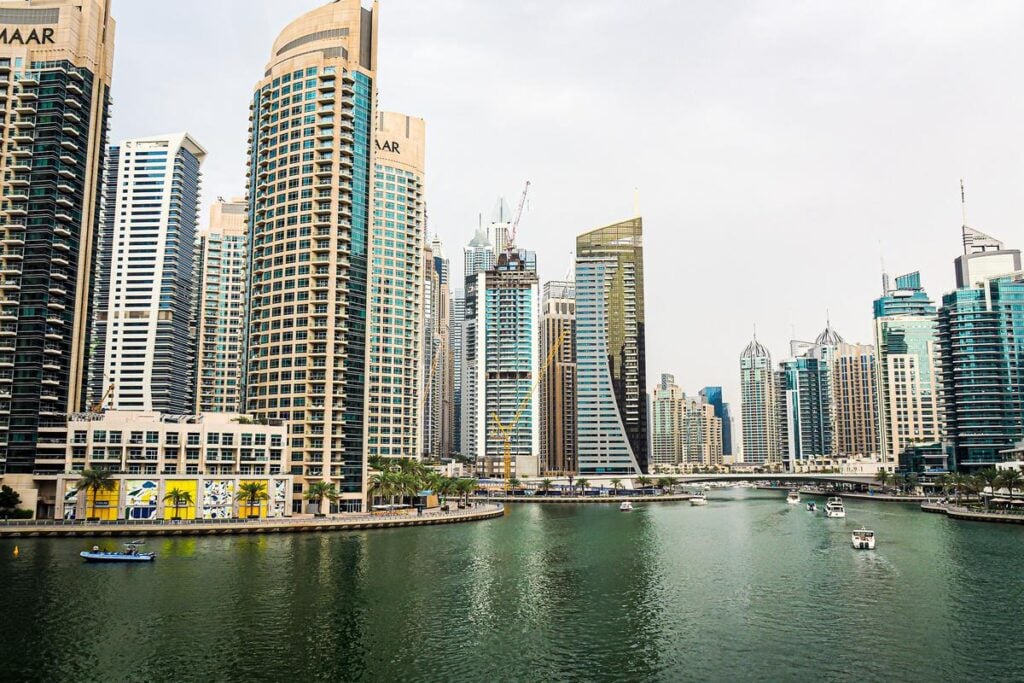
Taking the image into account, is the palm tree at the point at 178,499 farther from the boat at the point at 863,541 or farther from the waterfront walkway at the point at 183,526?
the boat at the point at 863,541

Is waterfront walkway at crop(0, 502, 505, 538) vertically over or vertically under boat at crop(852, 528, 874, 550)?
over

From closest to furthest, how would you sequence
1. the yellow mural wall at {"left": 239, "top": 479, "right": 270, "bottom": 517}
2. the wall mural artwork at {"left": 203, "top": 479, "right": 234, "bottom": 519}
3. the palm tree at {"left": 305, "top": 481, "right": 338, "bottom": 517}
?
the wall mural artwork at {"left": 203, "top": 479, "right": 234, "bottom": 519}
the yellow mural wall at {"left": 239, "top": 479, "right": 270, "bottom": 517}
the palm tree at {"left": 305, "top": 481, "right": 338, "bottom": 517}

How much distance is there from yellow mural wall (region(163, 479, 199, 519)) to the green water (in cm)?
1679

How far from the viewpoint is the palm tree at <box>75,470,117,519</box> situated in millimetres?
138125

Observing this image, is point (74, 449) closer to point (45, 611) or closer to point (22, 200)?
point (22, 200)

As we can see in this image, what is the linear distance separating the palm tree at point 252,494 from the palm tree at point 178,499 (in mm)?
8628

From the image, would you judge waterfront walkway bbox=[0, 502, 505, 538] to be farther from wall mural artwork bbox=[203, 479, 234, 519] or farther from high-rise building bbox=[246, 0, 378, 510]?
high-rise building bbox=[246, 0, 378, 510]

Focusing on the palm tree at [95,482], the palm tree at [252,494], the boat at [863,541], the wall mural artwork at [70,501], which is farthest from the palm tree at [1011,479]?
the wall mural artwork at [70,501]

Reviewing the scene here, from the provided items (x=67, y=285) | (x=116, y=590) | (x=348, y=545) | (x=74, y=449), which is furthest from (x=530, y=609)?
(x=67, y=285)

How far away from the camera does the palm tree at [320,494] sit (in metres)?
164

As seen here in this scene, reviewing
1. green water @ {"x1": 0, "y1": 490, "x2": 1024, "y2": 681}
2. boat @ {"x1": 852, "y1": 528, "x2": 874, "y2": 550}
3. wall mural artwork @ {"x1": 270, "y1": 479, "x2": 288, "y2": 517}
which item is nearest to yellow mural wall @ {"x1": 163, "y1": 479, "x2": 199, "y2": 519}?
wall mural artwork @ {"x1": 270, "y1": 479, "x2": 288, "y2": 517}

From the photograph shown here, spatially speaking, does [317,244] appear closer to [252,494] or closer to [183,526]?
[252,494]

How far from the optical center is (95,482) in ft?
456

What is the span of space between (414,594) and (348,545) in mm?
42012
